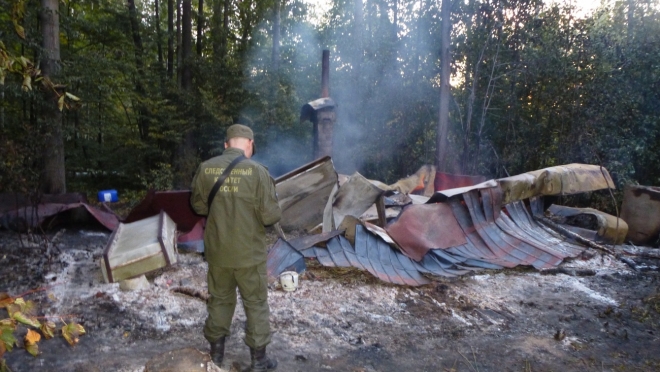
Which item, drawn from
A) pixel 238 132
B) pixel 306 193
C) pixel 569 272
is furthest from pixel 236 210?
pixel 569 272

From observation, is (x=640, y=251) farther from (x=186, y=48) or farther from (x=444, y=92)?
(x=186, y=48)

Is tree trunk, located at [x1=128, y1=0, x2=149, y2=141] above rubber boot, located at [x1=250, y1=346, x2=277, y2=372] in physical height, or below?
above

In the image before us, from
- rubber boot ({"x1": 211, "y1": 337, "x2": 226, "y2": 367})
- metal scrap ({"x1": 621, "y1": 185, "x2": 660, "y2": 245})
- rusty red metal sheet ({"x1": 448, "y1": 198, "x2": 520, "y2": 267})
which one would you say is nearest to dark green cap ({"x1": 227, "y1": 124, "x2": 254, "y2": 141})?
rubber boot ({"x1": 211, "y1": 337, "x2": 226, "y2": 367})

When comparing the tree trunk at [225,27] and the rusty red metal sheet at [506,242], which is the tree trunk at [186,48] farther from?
the rusty red metal sheet at [506,242]

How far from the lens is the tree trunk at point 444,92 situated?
42.8 feet

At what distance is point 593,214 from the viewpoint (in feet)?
26.7

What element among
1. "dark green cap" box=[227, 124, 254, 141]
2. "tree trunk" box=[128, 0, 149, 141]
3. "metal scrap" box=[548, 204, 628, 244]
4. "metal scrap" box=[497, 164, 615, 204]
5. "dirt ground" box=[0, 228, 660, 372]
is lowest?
"dirt ground" box=[0, 228, 660, 372]

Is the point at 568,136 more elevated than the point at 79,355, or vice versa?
the point at 568,136

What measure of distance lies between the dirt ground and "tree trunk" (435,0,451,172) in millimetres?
7357

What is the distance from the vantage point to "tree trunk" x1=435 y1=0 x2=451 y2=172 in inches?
513

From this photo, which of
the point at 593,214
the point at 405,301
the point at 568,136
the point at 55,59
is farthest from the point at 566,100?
the point at 55,59

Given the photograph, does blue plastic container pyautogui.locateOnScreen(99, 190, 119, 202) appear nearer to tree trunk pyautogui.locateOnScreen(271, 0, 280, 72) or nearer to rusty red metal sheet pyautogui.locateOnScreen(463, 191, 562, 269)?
tree trunk pyautogui.locateOnScreen(271, 0, 280, 72)

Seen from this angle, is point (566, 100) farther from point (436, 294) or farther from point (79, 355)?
point (79, 355)

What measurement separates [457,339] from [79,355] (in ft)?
10.4
